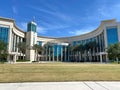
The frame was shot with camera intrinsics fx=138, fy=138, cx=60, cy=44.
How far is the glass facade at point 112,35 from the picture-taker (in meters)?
79.6

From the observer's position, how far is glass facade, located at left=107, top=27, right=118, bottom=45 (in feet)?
261

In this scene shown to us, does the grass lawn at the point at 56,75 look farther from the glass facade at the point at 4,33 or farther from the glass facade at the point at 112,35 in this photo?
the glass facade at the point at 4,33

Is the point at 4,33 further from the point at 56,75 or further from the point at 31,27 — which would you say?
the point at 56,75

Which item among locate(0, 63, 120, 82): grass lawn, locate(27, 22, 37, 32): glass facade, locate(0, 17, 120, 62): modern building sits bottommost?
locate(0, 63, 120, 82): grass lawn

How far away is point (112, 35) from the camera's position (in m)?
81.4

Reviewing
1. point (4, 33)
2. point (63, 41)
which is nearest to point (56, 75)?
point (4, 33)

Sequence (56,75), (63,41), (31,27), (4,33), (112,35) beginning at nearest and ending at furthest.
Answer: (56,75) → (4,33) → (112,35) → (31,27) → (63,41)

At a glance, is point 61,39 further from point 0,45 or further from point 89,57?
point 0,45

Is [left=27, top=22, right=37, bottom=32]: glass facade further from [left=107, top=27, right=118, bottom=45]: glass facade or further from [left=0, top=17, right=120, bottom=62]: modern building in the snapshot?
[left=107, top=27, right=118, bottom=45]: glass facade

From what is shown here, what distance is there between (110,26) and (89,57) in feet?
118

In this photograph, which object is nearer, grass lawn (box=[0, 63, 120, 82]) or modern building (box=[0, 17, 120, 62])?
grass lawn (box=[0, 63, 120, 82])

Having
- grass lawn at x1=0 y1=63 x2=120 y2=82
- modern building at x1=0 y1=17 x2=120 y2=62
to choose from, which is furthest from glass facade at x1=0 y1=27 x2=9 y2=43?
grass lawn at x1=0 y1=63 x2=120 y2=82

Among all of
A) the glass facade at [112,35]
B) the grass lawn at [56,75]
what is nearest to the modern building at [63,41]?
the glass facade at [112,35]

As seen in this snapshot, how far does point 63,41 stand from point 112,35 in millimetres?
65942
